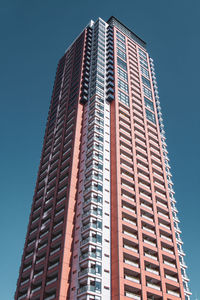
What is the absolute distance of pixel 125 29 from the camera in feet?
362

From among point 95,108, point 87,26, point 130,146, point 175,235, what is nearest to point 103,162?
point 130,146

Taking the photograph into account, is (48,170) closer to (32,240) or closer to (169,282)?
(32,240)

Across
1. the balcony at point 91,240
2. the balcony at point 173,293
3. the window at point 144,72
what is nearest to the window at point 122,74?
the window at point 144,72

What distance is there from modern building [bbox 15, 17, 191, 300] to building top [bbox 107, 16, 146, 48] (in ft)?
31.3

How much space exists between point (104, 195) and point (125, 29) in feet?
231

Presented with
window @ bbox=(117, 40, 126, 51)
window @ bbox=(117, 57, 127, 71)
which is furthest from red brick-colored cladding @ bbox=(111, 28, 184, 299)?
window @ bbox=(117, 40, 126, 51)

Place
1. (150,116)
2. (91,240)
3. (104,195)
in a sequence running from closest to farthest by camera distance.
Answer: (91,240) < (104,195) < (150,116)

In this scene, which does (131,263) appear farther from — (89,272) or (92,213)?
(92,213)

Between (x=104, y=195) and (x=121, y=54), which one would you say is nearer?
(x=104, y=195)

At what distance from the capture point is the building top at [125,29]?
10820cm

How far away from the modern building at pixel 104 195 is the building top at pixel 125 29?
31.3ft

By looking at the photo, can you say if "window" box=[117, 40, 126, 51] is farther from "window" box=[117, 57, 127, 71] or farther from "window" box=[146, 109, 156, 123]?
"window" box=[146, 109, 156, 123]

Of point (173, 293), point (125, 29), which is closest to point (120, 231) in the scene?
point (173, 293)

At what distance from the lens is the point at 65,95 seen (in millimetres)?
93312
